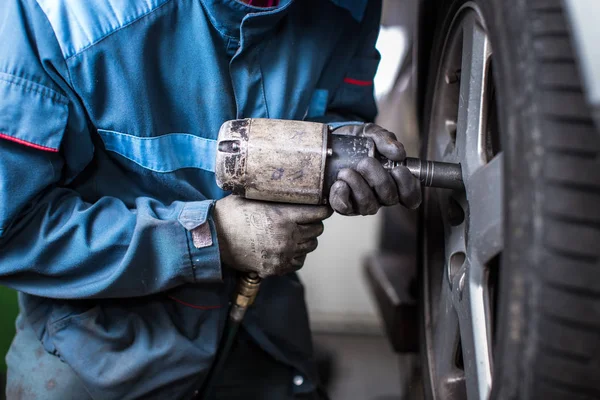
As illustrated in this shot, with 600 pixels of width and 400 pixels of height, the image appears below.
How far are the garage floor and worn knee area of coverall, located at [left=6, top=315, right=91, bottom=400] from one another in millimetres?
1212

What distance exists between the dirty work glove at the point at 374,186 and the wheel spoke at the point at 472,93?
0.09 m

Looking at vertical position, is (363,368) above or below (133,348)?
below

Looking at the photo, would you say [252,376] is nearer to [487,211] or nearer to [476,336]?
[476,336]

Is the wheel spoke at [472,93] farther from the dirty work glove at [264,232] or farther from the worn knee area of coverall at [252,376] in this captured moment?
the worn knee area of coverall at [252,376]

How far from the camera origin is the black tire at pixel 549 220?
49 centimetres

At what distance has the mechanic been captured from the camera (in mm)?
816

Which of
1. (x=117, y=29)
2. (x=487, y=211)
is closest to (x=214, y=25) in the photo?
(x=117, y=29)

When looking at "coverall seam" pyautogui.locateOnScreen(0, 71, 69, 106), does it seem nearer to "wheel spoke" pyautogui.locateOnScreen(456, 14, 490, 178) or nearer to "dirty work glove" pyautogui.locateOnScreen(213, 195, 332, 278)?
"dirty work glove" pyautogui.locateOnScreen(213, 195, 332, 278)

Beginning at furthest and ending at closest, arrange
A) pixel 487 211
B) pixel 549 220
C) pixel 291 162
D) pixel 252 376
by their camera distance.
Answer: pixel 252 376
pixel 291 162
pixel 487 211
pixel 549 220

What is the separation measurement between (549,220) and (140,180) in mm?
692

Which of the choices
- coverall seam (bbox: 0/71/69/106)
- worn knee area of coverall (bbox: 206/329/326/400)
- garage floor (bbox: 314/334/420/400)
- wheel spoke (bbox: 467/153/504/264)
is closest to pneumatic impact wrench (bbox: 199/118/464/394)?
wheel spoke (bbox: 467/153/504/264)

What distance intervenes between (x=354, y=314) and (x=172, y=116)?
1693mm

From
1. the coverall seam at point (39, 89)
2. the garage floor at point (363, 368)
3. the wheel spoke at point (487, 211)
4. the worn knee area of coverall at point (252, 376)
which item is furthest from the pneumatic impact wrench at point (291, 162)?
the garage floor at point (363, 368)

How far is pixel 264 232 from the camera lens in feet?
2.93
